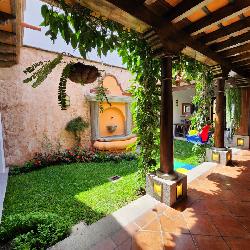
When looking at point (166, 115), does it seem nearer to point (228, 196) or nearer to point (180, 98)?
point (228, 196)

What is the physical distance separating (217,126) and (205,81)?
4.51ft

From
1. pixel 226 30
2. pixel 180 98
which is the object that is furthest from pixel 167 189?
pixel 180 98

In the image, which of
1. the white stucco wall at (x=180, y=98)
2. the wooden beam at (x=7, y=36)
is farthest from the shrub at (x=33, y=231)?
the white stucco wall at (x=180, y=98)

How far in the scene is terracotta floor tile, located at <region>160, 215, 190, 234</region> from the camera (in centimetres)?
255

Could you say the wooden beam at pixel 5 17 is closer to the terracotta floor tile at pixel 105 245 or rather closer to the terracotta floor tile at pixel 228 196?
the terracotta floor tile at pixel 105 245

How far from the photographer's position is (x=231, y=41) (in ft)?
11.8

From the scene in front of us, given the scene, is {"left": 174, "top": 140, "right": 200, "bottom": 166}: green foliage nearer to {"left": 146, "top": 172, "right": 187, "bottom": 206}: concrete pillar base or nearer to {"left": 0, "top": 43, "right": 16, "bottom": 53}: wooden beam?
{"left": 146, "top": 172, "right": 187, "bottom": 206}: concrete pillar base

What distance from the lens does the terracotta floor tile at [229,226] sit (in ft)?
8.13

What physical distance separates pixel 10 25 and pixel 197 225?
4.16m

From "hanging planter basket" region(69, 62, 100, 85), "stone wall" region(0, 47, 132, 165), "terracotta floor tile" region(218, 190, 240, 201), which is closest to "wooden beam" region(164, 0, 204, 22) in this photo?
"hanging planter basket" region(69, 62, 100, 85)

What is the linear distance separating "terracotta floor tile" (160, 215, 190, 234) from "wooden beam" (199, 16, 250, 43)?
3066mm

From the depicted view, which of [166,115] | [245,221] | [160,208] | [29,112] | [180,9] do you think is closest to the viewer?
[180,9]

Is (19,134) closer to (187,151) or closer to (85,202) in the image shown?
(85,202)

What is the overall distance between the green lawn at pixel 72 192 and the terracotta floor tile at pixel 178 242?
176 cm
